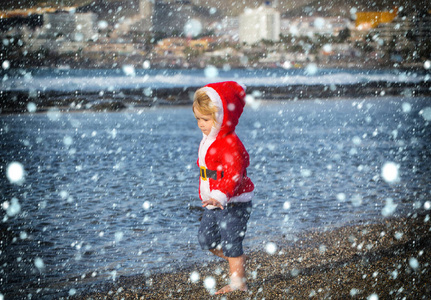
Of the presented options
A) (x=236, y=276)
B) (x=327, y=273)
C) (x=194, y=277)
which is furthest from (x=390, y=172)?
(x=236, y=276)

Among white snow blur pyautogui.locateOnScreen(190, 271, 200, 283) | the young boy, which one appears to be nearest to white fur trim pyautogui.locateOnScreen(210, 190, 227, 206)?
the young boy

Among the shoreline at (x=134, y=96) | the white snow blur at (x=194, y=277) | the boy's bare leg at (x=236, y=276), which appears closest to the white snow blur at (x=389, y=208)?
the white snow blur at (x=194, y=277)

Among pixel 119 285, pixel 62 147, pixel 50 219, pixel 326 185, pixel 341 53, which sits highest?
pixel 119 285

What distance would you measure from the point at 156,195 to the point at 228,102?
3875 millimetres

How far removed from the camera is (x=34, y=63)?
85562mm

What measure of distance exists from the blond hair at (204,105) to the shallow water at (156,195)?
1.91 meters

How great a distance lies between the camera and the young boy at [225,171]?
114 inches

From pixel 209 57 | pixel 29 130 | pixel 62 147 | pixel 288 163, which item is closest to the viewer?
pixel 288 163

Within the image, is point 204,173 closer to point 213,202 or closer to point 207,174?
point 207,174

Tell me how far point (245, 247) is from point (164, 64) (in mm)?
93192

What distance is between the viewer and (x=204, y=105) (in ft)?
9.73

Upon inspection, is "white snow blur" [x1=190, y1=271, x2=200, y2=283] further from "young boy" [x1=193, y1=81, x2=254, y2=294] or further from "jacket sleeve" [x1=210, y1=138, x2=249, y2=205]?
"jacket sleeve" [x1=210, y1=138, x2=249, y2=205]

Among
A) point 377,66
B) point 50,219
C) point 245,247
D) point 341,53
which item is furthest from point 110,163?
point 341,53

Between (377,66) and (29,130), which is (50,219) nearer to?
(29,130)
